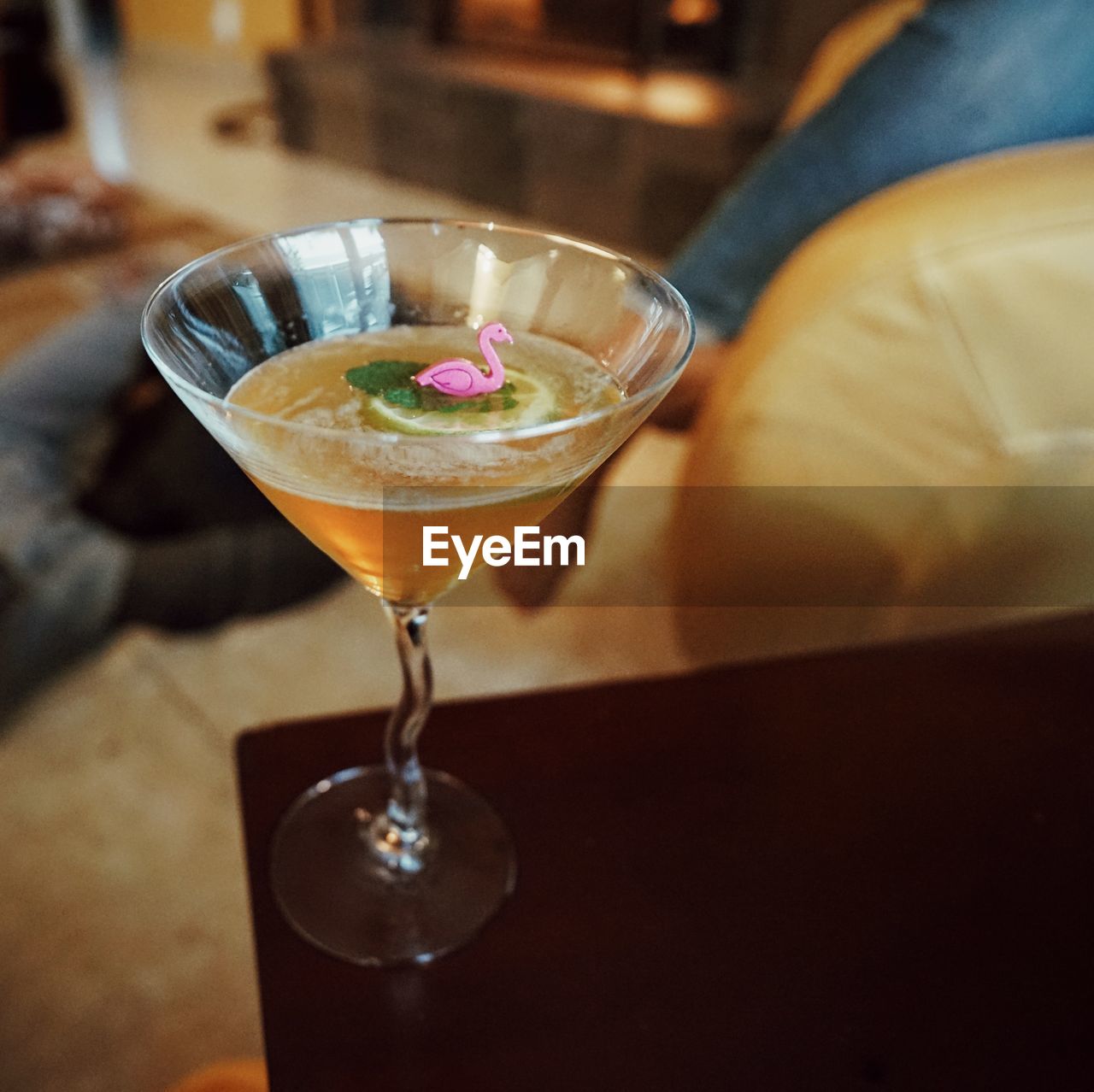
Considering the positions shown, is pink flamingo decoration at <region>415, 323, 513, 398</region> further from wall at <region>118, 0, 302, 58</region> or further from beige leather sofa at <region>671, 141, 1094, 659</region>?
wall at <region>118, 0, 302, 58</region>

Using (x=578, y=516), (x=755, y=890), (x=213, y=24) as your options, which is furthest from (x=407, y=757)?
(x=213, y=24)

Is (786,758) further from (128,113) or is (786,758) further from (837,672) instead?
(128,113)

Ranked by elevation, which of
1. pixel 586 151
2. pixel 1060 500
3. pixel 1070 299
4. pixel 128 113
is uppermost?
pixel 1070 299

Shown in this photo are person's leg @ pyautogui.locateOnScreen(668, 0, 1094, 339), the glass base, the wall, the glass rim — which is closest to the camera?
the glass rim

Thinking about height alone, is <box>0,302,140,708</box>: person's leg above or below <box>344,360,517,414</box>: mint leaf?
below

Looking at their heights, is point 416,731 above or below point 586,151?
above

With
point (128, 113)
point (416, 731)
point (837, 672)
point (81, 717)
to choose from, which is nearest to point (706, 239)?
point (837, 672)

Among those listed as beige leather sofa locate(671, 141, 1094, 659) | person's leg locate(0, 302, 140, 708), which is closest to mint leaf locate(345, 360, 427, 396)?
beige leather sofa locate(671, 141, 1094, 659)

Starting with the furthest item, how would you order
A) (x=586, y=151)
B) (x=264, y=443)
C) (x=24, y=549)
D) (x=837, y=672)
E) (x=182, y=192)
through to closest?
(x=182, y=192) → (x=586, y=151) → (x=24, y=549) → (x=837, y=672) → (x=264, y=443)
